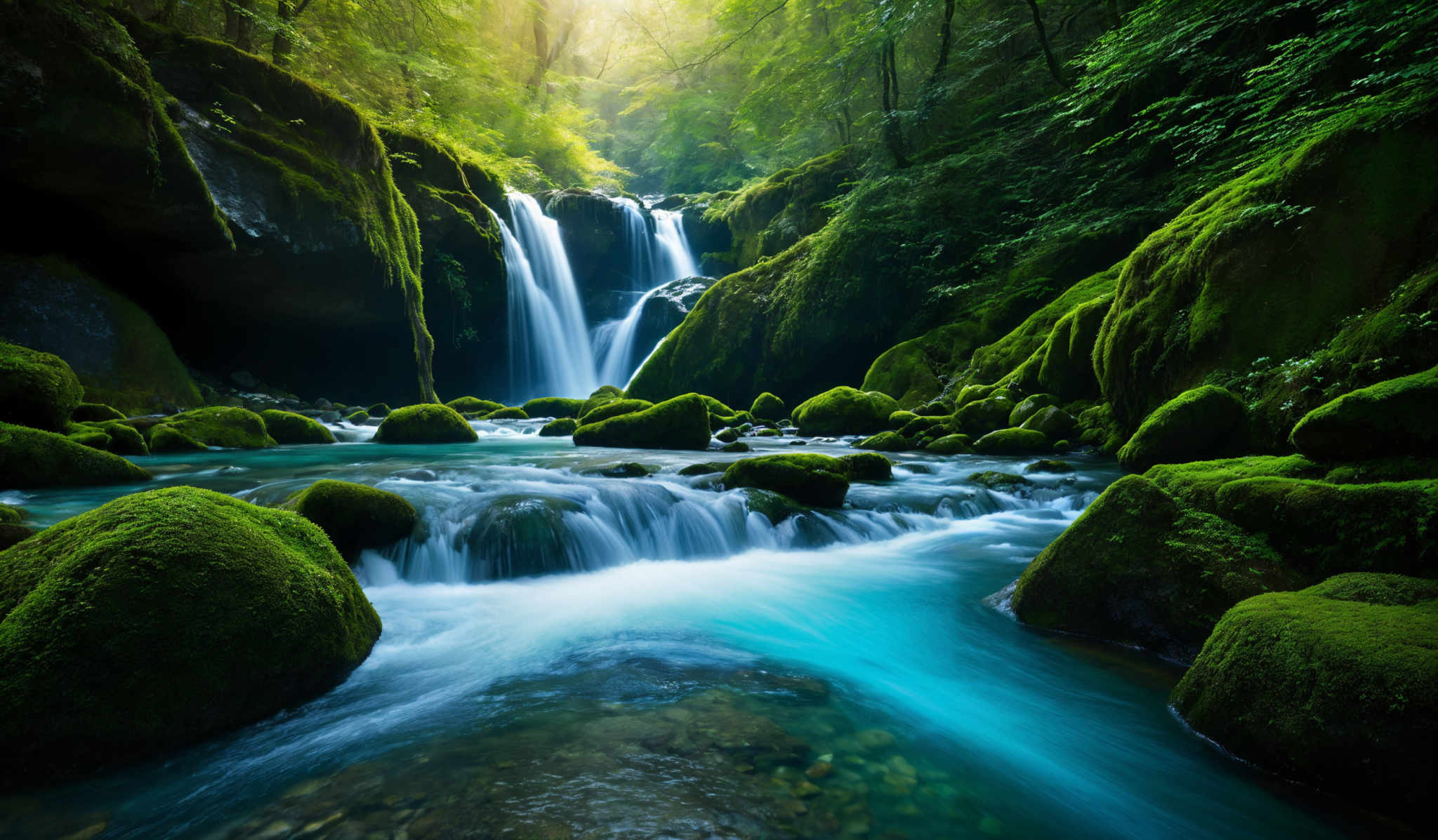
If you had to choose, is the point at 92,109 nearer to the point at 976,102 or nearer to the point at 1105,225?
the point at 1105,225

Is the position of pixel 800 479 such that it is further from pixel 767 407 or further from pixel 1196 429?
pixel 767 407

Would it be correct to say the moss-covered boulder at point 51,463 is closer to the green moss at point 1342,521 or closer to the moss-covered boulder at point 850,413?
the green moss at point 1342,521

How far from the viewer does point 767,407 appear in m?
17.4

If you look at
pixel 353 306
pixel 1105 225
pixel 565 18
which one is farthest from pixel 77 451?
pixel 565 18

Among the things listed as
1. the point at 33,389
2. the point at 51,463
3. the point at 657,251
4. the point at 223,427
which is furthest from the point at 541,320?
the point at 51,463

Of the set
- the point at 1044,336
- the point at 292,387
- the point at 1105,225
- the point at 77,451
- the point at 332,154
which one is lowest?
the point at 77,451

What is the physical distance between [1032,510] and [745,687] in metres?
5.54

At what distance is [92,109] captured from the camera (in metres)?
9.06

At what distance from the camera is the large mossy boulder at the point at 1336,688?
73.5 inches

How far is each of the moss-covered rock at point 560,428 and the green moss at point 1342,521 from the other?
12.8 metres

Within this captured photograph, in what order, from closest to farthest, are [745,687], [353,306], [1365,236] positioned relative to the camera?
[745,687]
[1365,236]
[353,306]

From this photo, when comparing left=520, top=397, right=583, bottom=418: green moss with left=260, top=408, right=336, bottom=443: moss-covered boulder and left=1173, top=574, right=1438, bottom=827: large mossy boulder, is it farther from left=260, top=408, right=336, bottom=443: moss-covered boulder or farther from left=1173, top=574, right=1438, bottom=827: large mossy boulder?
left=1173, top=574, right=1438, bottom=827: large mossy boulder

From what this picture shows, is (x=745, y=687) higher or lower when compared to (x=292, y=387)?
lower

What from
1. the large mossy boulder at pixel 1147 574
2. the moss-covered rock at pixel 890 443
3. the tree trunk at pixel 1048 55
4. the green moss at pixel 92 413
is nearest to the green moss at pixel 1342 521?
the large mossy boulder at pixel 1147 574
